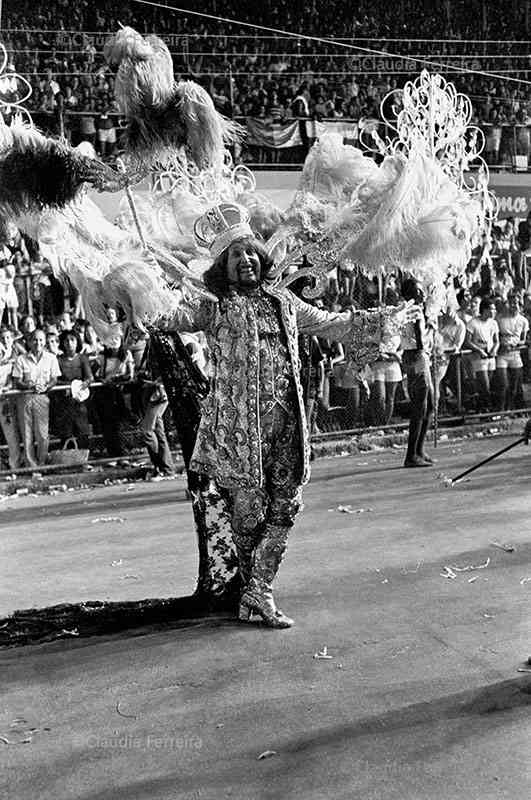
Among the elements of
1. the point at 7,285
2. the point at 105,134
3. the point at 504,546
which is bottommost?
the point at 504,546

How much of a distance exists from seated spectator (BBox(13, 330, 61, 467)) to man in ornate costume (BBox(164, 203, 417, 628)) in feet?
19.1

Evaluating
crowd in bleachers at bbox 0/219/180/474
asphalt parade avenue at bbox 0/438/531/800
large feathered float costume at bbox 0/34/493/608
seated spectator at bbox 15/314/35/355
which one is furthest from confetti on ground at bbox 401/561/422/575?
seated spectator at bbox 15/314/35/355

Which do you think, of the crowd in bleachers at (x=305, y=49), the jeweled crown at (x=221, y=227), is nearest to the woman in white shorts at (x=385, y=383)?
the crowd in bleachers at (x=305, y=49)

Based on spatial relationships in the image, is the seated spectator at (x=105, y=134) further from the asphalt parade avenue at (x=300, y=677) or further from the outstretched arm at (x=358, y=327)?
the outstretched arm at (x=358, y=327)

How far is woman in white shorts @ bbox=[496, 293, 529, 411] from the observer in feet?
48.1

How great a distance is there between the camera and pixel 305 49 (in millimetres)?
18250

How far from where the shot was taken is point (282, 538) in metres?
5.69

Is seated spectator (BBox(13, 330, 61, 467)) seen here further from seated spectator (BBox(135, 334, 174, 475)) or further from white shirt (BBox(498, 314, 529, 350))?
white shirt (BBox(498, 314, 529, 350))

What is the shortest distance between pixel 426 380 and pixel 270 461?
5907mm

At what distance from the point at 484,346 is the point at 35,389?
605 centimetres

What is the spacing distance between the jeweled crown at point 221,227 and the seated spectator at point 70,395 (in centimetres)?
540

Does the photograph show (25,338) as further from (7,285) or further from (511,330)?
(511,330)

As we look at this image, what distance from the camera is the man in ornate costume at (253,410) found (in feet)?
18.3

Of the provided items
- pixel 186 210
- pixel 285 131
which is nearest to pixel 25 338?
pixel 186 210
